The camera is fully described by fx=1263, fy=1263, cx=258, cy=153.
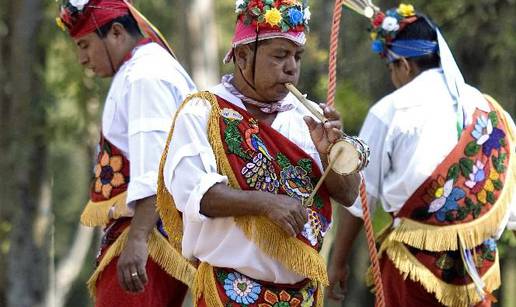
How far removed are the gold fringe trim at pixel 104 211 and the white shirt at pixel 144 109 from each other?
0.67ft

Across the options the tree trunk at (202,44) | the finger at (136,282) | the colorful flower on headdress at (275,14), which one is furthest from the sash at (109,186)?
the tree trunk at (202,44)

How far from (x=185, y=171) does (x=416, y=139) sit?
2.14 metres

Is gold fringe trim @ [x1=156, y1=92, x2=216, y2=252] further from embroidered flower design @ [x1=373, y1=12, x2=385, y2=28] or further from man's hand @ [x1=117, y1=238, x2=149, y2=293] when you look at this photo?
embroidered flower design @ [x1=373, y1=12, x2=385, y2=28]

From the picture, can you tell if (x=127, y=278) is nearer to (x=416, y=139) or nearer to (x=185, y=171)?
(x=185, y=171)

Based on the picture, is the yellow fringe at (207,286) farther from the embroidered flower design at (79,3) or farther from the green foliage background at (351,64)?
the green foliage background at (351,64)

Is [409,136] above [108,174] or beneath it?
above

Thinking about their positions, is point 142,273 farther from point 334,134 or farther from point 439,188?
point 439,188

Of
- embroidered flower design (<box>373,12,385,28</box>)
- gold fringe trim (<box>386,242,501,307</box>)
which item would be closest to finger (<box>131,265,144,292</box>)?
gold fringe trim (<box>386,242,501,307</box>)

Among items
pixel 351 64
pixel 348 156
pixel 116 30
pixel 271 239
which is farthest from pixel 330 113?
pixel 351 64

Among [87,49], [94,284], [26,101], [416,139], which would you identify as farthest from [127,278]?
[26,101]

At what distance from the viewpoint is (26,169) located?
12336mm

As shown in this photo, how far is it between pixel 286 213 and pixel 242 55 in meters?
0.77

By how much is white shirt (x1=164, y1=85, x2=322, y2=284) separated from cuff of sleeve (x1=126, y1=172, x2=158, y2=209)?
0.74 meters

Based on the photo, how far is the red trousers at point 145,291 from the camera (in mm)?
6203
